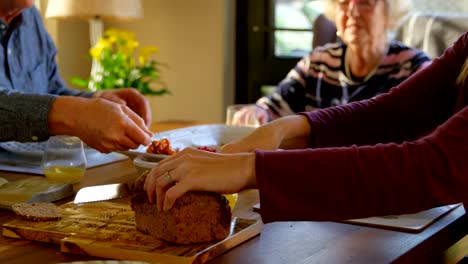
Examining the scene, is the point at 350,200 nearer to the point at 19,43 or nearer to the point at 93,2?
the point at 19,43

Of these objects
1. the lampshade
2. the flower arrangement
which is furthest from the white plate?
the lampshade

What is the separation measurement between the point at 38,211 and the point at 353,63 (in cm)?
161

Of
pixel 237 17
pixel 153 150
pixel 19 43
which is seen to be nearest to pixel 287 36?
pixel 237 17

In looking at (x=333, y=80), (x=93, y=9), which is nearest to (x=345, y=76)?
(x=333, y=80)

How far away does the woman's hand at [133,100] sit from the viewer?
6.17 feet

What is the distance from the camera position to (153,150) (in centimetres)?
155

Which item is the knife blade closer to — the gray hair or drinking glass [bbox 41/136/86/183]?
drinking glass [bbox 41/136/86/183]

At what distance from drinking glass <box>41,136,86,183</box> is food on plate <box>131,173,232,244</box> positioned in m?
0.45

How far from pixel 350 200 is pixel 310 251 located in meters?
0.10

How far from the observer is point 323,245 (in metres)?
1.15

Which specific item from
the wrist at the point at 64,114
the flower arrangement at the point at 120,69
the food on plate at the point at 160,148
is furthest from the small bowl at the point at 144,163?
the flower arrangement at the point at 120,69

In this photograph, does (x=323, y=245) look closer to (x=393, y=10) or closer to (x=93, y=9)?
(x=393, y=10)

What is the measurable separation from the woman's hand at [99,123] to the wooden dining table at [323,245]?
0.72 feet

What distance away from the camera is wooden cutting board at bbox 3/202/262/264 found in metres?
1.06
